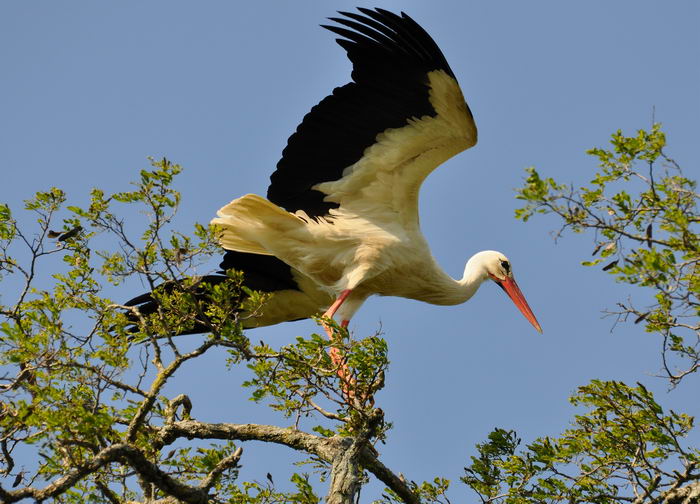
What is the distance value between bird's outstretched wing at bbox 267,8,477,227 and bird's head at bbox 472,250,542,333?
1525 millimetres

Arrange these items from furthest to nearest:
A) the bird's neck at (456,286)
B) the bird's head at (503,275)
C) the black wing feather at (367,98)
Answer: the bird's head at (503,275), the bird's neck at (456,286), the black wing feather at (367,98)

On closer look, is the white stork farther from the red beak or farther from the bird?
the red beak

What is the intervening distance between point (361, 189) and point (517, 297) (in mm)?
2452

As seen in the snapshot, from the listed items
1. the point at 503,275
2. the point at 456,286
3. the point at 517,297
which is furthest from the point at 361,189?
the point at 517,297

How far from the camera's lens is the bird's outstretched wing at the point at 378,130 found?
748cm

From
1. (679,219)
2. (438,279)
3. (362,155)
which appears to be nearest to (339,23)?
(362,155)

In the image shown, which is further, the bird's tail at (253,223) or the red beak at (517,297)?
the red beak at (517,297)

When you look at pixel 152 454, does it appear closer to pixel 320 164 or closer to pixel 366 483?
pixel 366 483

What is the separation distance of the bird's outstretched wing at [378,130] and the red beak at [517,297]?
1841mm

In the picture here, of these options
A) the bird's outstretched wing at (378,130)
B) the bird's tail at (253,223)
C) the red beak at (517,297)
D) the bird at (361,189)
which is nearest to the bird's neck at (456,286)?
the bird at (361,189)

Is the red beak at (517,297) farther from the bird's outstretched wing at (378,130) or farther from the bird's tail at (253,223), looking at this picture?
the bird's tail at (253,223)

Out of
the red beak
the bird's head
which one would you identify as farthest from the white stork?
the red beak

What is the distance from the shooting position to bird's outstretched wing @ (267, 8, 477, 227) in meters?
7.48

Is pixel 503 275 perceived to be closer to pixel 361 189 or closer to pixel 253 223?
pixel 361 189
